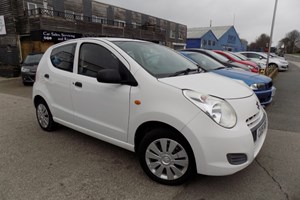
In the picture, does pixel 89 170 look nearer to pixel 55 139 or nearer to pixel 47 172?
pixel 47 172

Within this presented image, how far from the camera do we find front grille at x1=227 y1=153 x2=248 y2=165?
2.20 metres

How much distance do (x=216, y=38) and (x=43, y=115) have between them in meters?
45.6

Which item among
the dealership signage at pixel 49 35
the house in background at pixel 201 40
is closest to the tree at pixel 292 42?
the house in background at pixel 201 40

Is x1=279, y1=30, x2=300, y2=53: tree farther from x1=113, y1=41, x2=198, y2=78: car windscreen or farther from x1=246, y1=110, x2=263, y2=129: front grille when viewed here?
x1=246, y1=110, x2=263, y2=129: front grille

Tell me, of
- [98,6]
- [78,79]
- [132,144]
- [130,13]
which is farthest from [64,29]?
[132,144]

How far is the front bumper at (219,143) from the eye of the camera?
2143mm

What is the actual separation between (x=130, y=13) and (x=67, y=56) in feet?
80.6

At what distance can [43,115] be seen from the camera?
413cm

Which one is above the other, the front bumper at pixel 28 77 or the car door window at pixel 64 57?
the car door window at pixel 64 57

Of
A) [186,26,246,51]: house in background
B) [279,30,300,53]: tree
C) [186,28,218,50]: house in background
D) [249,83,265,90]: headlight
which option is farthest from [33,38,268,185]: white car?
[279,30,300,53]: tree

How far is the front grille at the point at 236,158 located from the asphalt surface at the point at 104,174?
428 mm

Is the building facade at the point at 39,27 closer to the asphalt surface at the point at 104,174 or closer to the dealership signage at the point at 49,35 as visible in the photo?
the dealership signage at the point at 49,35

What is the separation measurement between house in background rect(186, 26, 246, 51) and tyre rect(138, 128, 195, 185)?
1562 inches

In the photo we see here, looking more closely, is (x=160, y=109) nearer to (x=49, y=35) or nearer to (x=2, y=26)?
(x=49, y=35)
